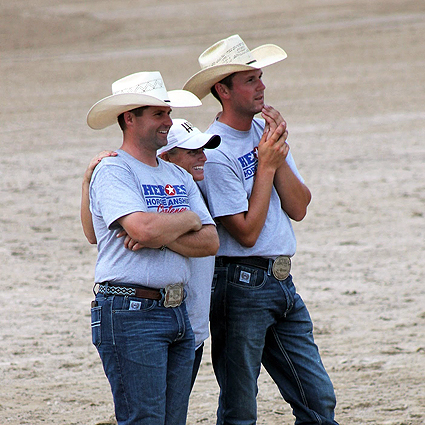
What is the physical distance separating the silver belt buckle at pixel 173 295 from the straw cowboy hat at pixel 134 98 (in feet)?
2.95

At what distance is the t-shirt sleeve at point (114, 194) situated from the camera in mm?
3777

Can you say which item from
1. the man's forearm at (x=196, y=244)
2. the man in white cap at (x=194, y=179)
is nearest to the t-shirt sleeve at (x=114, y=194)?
the man in white cap at (x=194, y=179)

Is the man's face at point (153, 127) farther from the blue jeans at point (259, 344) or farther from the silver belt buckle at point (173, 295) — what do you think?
the blue jeans at point (259, 344)

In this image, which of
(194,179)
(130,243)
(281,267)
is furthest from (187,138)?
(281,267)

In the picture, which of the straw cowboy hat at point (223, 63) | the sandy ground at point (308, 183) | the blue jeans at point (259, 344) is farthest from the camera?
the sandy ground at point (308, 183)

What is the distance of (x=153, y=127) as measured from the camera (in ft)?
13.2

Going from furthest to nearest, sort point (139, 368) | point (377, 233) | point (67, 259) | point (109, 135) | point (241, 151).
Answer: point (109, 135) → point (377, 233) → point (67, 259) → point (241, 151) → point (139, 368)

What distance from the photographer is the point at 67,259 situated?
9.51 metres

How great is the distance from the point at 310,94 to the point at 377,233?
847 cm

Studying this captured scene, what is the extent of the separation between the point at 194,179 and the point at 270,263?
628 mm

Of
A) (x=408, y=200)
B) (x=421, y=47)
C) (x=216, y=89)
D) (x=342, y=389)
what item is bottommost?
(x=342, y=389)

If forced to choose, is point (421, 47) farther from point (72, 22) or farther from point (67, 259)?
point (67, 259)

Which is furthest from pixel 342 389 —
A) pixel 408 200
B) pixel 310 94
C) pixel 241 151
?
pixel 310 94

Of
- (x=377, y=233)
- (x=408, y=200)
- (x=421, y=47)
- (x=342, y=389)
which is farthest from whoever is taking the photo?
(x=421, y=47)
